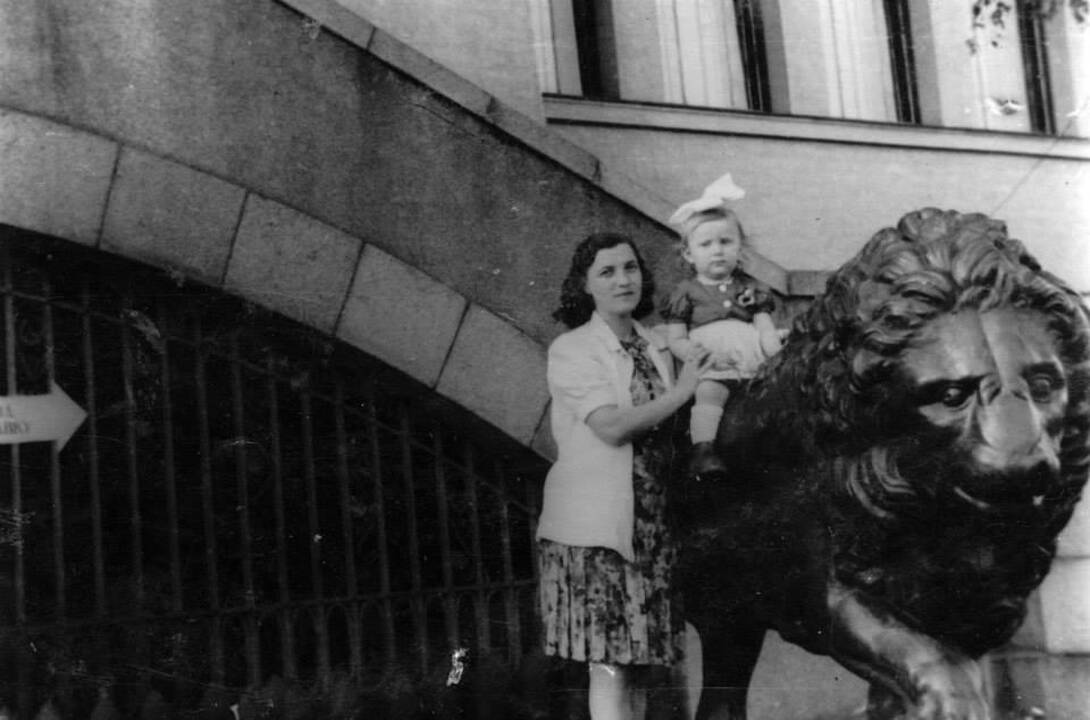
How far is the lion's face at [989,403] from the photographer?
4.44 metres

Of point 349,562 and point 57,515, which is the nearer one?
point 57,515

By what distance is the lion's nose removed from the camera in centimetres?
443

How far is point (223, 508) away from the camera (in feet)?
19.0

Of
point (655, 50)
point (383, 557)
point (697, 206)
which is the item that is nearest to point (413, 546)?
point (383, 557)

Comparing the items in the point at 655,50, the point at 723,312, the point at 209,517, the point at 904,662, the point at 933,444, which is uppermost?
the point at 655,50

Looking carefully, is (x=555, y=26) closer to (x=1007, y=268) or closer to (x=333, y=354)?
(x=333, y=354)

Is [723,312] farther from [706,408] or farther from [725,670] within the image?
[725,670]

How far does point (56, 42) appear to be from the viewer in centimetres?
566

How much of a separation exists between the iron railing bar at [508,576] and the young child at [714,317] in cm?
104

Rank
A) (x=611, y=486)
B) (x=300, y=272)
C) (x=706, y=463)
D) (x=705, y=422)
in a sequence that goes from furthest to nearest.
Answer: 1. (x=300, y=272)
2. (x=611, y=486)
3. (x=705, y=422)
4. (x=706, y=463)

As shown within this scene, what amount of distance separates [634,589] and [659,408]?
79cm

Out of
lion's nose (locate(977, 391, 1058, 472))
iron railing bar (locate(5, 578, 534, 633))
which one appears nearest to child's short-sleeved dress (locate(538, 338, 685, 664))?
iron railing bar (locate(5, 578, 534, 633))

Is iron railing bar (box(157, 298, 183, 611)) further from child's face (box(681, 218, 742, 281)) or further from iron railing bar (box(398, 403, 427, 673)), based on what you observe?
child's face (box(681, 218, 742, 281))

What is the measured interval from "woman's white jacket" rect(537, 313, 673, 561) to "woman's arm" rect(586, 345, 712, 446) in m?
0.05
